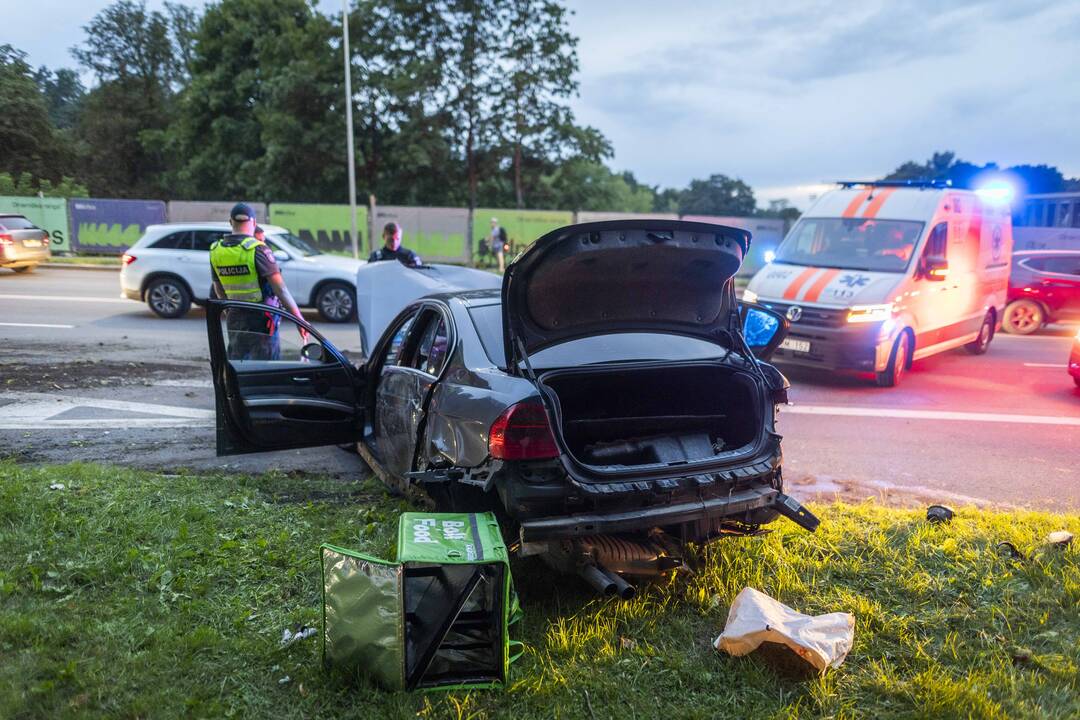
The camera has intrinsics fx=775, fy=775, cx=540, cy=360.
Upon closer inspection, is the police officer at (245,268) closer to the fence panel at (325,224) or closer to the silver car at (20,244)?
the silver car at (20,244)

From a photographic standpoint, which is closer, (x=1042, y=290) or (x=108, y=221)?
(x=1042, y=290)

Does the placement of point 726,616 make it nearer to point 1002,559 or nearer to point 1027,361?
point 1002,559

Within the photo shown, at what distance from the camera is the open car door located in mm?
4758

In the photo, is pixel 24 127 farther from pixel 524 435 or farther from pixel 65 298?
pixel 524 435

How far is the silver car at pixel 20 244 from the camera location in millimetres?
17359

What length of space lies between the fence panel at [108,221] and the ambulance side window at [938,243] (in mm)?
21952

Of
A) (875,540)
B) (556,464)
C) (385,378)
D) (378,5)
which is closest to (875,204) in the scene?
(875,540)

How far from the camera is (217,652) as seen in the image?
9.84 ft

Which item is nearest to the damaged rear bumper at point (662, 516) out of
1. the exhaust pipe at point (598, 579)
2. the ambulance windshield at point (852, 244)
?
the exhaust pipe at point (598, 579)

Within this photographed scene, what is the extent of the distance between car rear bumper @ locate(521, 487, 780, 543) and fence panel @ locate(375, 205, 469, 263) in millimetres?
21746

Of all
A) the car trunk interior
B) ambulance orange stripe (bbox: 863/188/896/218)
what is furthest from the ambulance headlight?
the car trunk interior

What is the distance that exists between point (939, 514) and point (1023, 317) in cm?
1179

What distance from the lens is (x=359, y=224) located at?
2489 centimetres

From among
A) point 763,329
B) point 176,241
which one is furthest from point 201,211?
point 763,329
